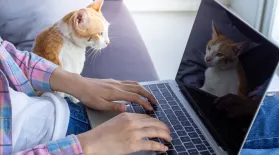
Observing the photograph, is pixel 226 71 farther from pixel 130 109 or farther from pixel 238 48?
pixel 130 109

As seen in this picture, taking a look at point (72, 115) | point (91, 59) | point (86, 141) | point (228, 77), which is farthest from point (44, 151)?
point (91, 59)

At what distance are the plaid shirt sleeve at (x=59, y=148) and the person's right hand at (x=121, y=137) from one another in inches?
0.5

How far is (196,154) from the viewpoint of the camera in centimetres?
88

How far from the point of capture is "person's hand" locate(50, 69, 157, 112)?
97 cm

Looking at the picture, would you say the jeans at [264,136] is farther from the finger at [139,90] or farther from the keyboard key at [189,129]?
the finger at [139,90]

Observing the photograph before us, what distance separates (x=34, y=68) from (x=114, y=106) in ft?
0.78

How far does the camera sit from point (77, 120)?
98 centimetres

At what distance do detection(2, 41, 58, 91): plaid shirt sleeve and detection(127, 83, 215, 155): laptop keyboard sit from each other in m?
0.23

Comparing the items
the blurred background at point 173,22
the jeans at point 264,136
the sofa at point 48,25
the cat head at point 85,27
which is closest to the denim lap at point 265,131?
the jeans at point 264,136

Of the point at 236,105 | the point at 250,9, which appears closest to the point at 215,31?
the point at 236,105

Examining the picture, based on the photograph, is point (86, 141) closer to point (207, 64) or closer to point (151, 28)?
point (207, 64)

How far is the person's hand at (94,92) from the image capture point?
967 millimetres

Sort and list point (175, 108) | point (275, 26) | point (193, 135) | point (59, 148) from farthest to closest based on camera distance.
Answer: point (275, 26)
point (175, 108)
point (193, 135)
point (59, 148)

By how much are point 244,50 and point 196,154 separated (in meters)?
0.25
